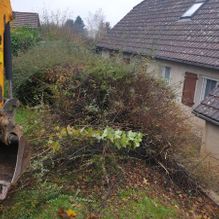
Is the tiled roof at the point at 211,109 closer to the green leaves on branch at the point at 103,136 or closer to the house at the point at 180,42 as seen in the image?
the house at the point at 180,42

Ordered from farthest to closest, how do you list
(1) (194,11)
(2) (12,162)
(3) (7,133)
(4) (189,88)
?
(1) (194,11)
(4) (189,88)
(2) (12,162)
(3) (7,133)

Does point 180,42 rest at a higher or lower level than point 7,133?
lower

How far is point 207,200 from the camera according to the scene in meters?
7.11

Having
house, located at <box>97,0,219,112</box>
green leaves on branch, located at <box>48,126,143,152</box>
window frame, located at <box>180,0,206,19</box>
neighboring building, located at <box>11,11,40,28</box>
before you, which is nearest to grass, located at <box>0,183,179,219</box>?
green leaves on branch, located at <box>48,126,143,152</box>

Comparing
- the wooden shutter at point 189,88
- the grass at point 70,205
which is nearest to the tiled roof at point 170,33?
the wooden shutter at point 189,88

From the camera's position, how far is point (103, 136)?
19.7ft

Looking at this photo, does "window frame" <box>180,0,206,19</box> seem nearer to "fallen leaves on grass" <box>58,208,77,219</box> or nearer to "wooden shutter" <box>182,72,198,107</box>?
"wooden shutter" <box>182,72,198,107</box>

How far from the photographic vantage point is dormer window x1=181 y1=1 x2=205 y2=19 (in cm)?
1752

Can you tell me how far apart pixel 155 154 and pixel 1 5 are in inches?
172

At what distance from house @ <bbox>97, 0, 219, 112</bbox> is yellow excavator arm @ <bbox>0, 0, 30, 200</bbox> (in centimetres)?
493

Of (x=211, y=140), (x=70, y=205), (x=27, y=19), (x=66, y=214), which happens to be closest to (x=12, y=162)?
(x=66, y=214)

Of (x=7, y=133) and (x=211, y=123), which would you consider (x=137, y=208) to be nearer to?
(x=7, y=133)

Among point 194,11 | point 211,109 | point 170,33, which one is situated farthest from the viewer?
point 170,33

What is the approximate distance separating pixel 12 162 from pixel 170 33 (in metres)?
14.5
